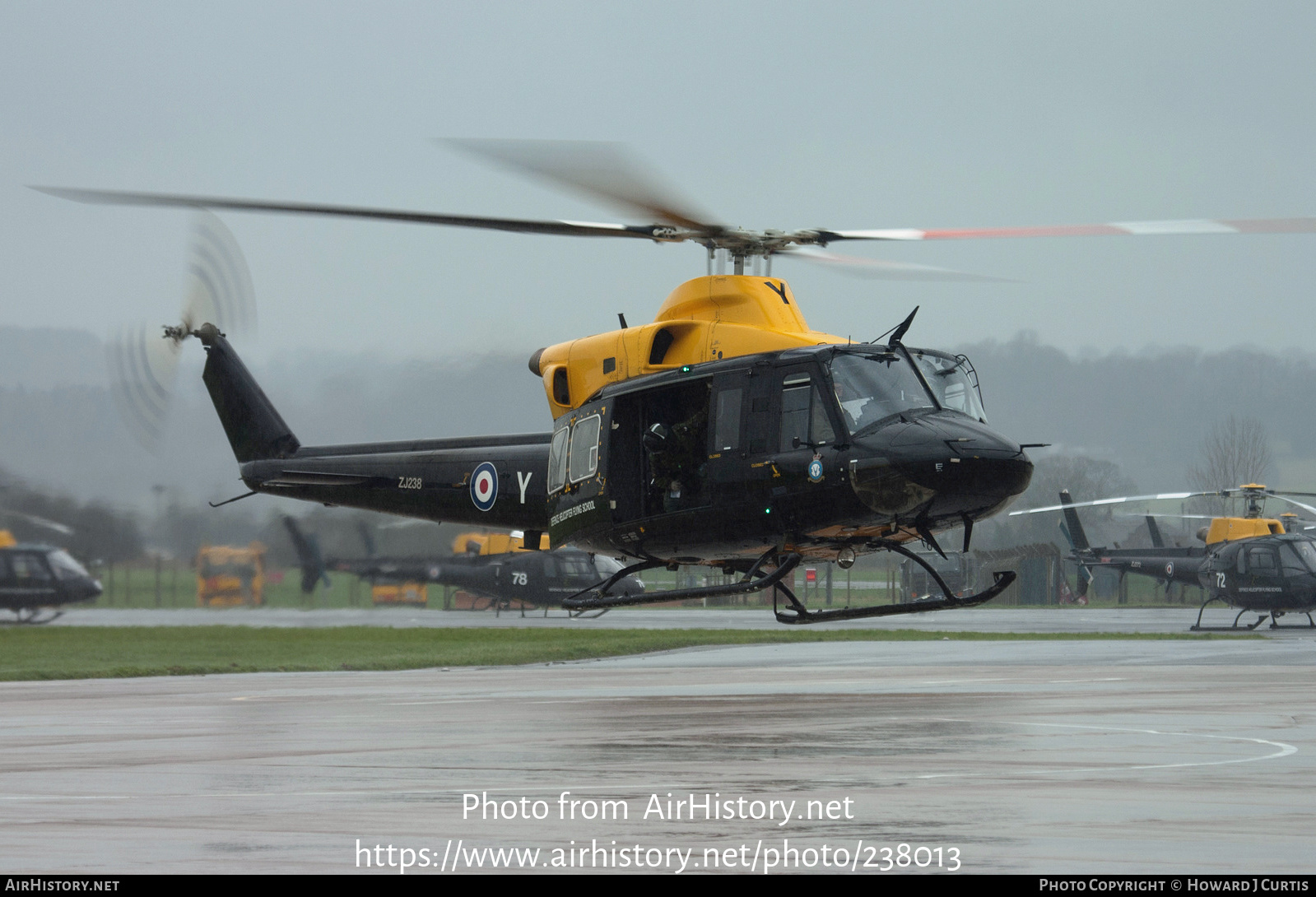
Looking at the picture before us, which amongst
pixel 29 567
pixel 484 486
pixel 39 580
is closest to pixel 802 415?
pixel 484 486

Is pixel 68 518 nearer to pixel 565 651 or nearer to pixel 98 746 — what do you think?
pixel 565 651

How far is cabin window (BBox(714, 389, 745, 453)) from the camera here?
14148mm

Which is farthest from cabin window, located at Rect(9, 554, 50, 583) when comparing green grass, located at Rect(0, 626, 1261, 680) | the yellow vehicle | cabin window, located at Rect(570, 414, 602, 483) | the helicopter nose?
the helicopter nose

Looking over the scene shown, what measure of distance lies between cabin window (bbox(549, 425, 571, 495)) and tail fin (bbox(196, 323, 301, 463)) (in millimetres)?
7022

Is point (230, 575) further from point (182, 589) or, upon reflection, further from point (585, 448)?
point (585, 448)

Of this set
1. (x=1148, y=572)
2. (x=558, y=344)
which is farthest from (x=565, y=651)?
(x=1148, y=572)

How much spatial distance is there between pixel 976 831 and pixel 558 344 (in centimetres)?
1132

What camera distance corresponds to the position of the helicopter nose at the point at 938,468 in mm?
13008

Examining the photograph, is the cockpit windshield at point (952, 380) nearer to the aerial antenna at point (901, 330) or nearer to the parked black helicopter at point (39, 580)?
the aerial antenna at point (901, 330)

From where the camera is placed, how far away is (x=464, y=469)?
18453 mm

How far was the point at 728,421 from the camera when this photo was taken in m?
14.2

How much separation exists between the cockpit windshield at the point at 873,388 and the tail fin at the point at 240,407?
11115mm

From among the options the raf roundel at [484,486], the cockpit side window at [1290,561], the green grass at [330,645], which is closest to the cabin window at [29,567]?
the green grass at [330,645]

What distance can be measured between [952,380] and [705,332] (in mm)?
2675
